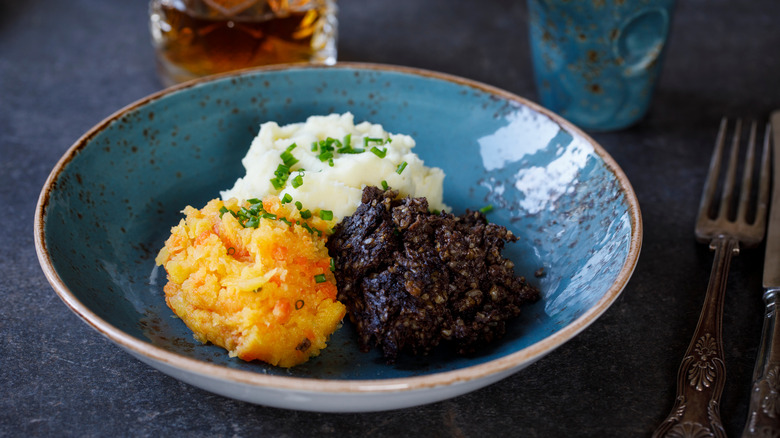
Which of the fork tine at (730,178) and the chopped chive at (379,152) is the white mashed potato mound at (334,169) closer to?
the chopped chive at (379,152)

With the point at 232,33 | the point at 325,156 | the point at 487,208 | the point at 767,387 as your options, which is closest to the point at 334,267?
the point at 325,156

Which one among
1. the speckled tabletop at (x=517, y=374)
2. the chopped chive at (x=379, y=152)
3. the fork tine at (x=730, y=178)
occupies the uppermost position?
the fork tine at (x=730, y=178)

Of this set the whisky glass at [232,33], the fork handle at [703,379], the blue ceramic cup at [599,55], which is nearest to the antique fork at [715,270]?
the fork handle at [703,379]

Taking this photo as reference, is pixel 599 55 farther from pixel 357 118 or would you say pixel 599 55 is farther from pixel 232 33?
pixel 232 33

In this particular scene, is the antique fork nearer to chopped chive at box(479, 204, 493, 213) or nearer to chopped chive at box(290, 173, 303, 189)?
chopped chive at box(479, 204, 493, 213)

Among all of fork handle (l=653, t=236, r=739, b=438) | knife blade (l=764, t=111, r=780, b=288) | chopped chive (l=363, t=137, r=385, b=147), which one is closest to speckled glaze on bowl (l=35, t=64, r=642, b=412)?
fork handle (l=653, t=236, r=739, b=438)

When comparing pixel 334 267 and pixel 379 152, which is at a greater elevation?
pixel 379 152

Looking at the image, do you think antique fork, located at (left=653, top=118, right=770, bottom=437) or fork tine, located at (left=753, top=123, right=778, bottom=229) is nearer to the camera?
antique fork, located at (left=653, top=118, right=770, bottom=437)
